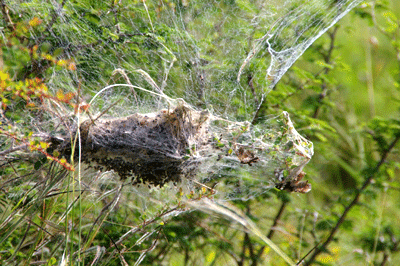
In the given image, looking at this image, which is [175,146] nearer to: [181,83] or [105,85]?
[181,83]

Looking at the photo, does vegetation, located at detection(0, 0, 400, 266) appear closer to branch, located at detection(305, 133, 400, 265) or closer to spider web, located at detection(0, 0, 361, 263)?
spider web, located at detection(0, 0, 361, 263)

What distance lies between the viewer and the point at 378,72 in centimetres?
533

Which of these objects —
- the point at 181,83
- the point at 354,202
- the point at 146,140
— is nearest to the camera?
the point at 146,140

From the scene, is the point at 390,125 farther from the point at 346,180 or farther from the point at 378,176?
the point at 346,180

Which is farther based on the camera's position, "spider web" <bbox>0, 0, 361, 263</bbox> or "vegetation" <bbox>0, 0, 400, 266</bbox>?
"vegetation" <bbox>0, 0, 400, 266</bbox>

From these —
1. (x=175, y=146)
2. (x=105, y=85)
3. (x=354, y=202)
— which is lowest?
(x=354, y=202)

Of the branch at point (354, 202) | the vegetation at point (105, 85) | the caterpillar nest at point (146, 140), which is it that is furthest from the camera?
the branch at point (354, 202)

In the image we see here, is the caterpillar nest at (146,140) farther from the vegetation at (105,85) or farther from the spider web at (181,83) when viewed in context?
the vegetation at (105,85)

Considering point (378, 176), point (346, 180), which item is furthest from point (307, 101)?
point (346, 180)

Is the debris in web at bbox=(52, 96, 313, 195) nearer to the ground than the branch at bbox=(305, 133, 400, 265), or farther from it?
farther from it

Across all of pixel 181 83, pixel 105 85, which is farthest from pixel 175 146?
pixel 105 85

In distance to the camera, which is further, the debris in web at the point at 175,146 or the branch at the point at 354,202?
the branch at the point at 354,202

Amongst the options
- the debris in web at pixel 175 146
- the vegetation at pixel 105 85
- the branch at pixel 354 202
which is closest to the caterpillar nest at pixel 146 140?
the debris in web at pixel 175 146

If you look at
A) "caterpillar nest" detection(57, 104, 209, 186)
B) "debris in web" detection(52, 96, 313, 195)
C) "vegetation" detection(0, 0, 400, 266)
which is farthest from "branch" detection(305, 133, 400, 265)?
"caterpillar nest" detection(57, 104, 209, 186)
